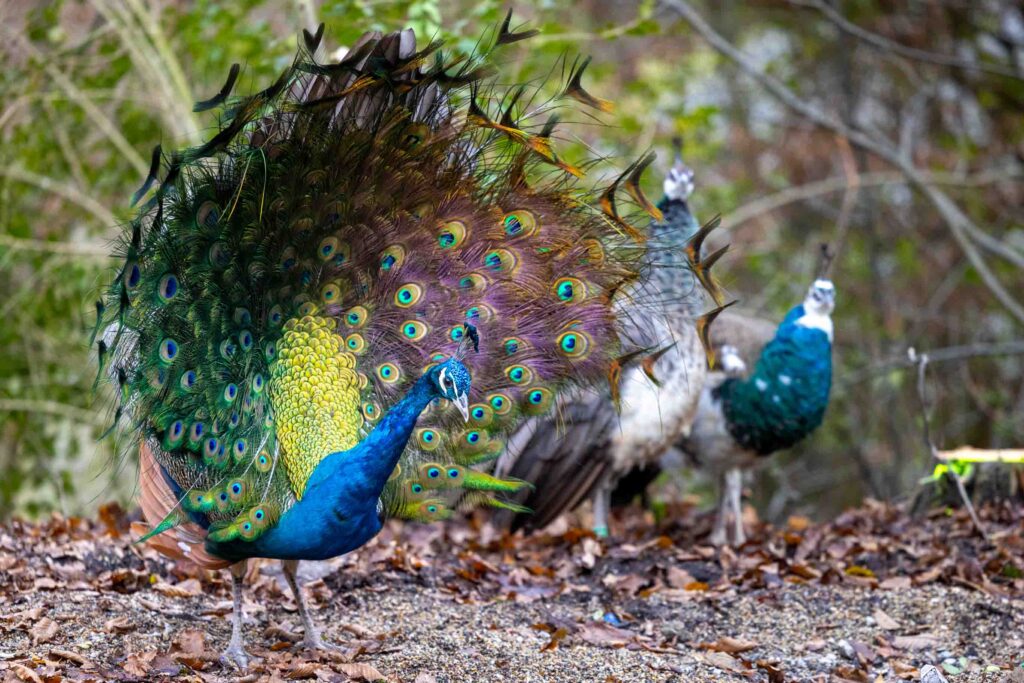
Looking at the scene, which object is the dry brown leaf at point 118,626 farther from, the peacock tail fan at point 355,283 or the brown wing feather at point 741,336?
the brown wing feather at point 741,336

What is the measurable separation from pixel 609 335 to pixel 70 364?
5.01 m

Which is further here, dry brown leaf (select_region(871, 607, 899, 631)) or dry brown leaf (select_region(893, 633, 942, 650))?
dry brown leaf (select_region(871, 607, 899, 631))

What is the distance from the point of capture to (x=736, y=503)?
6781mm

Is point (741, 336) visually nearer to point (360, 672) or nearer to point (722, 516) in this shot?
point (722, 516)

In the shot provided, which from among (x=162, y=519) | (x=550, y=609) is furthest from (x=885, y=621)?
(x=162, y=519)

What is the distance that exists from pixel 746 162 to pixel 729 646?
8.74 m

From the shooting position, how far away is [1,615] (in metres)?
4.32

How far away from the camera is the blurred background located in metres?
7.59

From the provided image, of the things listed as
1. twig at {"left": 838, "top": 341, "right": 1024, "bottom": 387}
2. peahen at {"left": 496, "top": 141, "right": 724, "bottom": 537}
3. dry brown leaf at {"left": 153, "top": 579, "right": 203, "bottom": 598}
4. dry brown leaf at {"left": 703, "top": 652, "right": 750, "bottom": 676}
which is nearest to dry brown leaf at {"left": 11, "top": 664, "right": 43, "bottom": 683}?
dry brown leaf at {"left": 153, "top": 579, "right": 203, "bottom": 598}

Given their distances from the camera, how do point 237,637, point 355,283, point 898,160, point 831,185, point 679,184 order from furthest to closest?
point 831,185 < point 898,160 < point 679,184 < point 355,283 < point 237,637

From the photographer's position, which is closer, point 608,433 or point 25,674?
point 25,674

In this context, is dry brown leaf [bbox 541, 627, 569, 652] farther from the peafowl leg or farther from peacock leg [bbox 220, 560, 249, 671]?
the peafowl leg

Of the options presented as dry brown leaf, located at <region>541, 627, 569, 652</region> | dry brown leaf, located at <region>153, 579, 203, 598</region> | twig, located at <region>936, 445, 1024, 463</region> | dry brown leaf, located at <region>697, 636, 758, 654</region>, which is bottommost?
dry brown leaf, located at <region>153, 579, 203, 598</region>

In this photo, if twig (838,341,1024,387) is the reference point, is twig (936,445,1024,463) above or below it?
below
